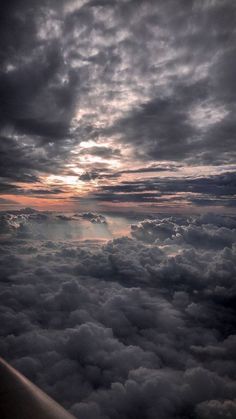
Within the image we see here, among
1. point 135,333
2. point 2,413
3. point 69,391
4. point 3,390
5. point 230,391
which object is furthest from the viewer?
point 135,333

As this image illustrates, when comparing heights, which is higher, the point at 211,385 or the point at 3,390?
the point at 3,390

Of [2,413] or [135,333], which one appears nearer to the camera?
[2,413]

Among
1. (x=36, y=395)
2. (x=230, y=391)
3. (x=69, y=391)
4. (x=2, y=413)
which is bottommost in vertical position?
(x=230, y=391)

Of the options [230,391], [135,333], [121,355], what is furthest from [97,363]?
[230,391]

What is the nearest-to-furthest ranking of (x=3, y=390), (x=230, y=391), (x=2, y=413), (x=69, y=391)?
→ (x=2, y=413) < (x=3, y=390) < (x=69, y=391) < (x=230, y=391)

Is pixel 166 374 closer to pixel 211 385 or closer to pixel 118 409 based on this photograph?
pixel 211 385

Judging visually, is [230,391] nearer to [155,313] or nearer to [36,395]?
[155,313]
